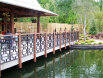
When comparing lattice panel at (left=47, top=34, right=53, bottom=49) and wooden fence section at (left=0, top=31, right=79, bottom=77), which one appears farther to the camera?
lattice panel at (left=47, top=34, right=53, bottom=49)

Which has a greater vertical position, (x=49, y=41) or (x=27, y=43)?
(x=27, y=43)

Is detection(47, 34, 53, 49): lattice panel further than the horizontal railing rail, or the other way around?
detection(47, 34, 53, 49): lattice panel

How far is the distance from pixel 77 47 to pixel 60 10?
15464 millimetres

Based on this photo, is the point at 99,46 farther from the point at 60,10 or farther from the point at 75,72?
the point at 60,10

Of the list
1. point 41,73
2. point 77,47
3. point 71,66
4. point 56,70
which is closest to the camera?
point 41,73

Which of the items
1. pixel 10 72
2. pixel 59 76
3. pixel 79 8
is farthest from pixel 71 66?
pixel 79 8

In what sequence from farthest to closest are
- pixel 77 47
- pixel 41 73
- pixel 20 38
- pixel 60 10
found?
pixel 60 10
pixel 77 47
pixel 41 73
pixel 20 38

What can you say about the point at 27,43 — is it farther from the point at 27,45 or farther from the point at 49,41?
the point at 49,41

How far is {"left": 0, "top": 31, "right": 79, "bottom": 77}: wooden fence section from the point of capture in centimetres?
572

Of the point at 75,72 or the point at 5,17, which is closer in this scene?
the point at 75,72

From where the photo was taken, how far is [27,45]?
685cm

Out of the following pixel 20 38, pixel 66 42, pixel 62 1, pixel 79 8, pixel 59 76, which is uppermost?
pixel 62 1

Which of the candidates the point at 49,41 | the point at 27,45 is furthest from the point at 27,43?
the point at 49,41

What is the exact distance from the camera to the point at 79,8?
1638 cm
